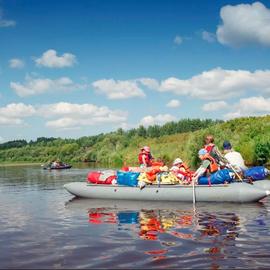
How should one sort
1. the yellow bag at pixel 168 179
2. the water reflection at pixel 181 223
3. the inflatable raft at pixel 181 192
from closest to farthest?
the water reflection at pixel 181 223
the inflatable raft at pixel 181 192
the yellow bag at pixel 168 179

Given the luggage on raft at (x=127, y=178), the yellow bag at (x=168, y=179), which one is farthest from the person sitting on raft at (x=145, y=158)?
the yellow bag at (x=168, y=179)

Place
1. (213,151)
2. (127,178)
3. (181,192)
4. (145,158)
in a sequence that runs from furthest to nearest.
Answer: (145,158) → (127,178) → (213,151) → (181,192)

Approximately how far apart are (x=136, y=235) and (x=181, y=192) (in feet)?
15.0

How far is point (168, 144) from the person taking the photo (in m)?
43.2

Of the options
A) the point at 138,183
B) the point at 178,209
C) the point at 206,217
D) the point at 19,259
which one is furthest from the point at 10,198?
the point at 19,259

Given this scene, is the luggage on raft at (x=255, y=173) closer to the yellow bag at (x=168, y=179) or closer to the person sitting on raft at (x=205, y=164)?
the person sitting on raft at (x=205, y=164)

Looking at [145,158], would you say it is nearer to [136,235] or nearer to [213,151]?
[213,151]

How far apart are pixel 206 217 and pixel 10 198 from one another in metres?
8.60

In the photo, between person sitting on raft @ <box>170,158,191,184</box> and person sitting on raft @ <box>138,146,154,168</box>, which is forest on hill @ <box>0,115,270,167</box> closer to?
person sitting on raft @ <box>138,146,154,168</box>

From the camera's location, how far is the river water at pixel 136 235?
21.0 ft

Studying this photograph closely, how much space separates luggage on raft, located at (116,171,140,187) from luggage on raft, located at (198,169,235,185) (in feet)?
7.01

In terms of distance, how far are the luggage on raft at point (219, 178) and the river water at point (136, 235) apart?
0.71 m

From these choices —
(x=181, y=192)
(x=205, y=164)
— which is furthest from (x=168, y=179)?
(x=205, y=164)

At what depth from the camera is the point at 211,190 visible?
1233 cm
